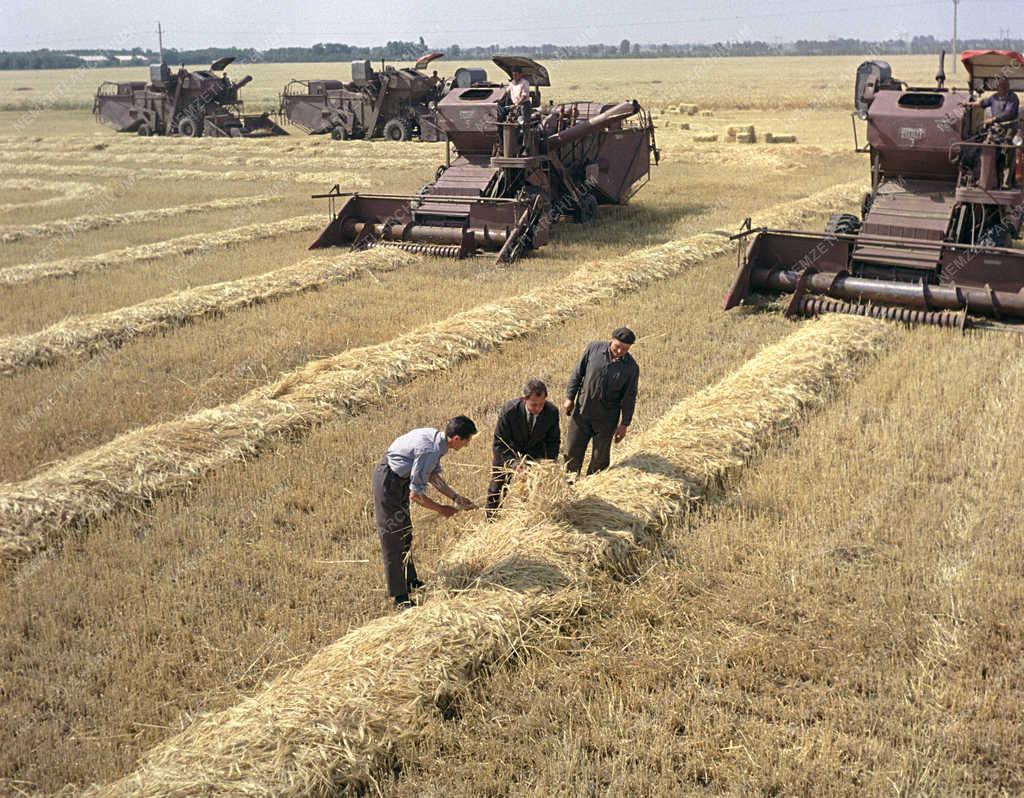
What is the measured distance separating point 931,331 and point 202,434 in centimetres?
749

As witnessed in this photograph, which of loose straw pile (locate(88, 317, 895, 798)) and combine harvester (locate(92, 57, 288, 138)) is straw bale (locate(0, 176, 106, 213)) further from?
loose straw pile (locate(88, 317, 895, 798))

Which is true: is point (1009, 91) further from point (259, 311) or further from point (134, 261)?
point (134, 261)

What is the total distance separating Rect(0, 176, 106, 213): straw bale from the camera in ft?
75.9

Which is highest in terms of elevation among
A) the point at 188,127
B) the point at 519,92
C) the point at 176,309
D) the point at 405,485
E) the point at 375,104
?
the point at 375,104

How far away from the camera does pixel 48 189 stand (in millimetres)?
26188

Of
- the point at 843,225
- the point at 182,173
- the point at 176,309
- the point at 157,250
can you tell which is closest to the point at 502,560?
the point at 176,309

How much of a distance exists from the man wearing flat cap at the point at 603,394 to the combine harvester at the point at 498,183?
8025 mm

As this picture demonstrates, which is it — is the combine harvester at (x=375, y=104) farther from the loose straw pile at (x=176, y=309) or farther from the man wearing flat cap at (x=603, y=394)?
the man wearing flat cap at (x=603, y=394)

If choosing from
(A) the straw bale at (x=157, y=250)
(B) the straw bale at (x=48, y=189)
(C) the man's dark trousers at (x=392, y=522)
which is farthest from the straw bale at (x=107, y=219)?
(C) the man's dark trousers at (x=392, y=522)

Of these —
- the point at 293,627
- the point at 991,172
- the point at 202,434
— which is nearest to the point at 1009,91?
the point at 991,172

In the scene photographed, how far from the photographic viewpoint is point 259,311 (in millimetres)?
12484

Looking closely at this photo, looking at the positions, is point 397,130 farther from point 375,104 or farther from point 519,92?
point 519,92

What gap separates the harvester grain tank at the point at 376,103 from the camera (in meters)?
34.9

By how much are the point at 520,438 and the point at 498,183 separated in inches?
414
